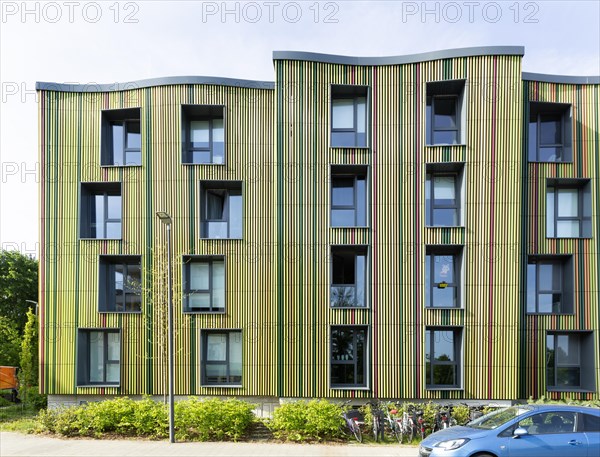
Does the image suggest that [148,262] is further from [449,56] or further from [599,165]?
[599,165]

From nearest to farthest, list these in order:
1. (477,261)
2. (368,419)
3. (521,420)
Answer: (521,420), (368,419), (477,261)

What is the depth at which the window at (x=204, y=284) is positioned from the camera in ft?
53.1

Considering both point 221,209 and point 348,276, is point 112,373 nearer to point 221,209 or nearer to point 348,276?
point 221,209

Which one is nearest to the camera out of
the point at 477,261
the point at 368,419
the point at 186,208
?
the point at 368,419

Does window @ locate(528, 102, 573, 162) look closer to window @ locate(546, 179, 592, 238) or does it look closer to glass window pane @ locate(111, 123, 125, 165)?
window @ locate(546, 179, 592, 238)

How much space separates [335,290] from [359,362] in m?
2.43

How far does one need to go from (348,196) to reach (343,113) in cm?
284

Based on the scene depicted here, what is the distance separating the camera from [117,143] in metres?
17.0

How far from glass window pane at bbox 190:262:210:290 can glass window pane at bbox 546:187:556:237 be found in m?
11.8

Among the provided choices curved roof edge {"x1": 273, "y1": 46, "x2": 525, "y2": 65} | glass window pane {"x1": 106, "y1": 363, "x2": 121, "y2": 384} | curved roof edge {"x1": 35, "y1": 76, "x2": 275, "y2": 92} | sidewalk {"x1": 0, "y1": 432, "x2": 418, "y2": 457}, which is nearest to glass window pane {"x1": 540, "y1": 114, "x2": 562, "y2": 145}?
curved roof edge {"x1": 273, "y1": 46, "x2": 525, "y2": 65}

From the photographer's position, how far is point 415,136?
1548 cm

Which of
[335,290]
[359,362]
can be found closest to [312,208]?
[335,290]

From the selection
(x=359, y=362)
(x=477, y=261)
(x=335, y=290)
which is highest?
(x=477, y=261)

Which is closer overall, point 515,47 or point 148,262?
point 515,47
